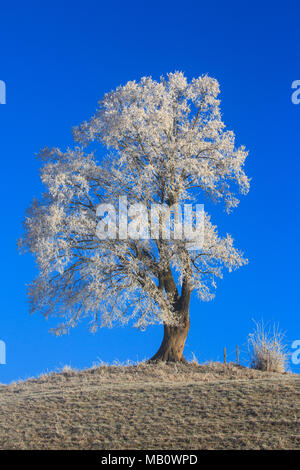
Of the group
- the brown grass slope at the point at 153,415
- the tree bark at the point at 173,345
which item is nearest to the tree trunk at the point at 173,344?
the tree bark at the point at 173,345

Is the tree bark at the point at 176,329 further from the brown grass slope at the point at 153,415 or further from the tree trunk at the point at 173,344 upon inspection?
the brown grass slope at the point at 153,415

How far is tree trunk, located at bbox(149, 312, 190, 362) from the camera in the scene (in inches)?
822

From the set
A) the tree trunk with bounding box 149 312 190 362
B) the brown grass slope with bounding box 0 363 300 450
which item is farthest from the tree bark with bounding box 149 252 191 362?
the brown grass slope with bounding box 0 363 300 450

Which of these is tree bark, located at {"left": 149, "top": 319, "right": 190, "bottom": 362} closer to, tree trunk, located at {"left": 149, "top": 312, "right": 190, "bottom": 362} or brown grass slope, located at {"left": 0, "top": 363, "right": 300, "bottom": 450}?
tree trunk, located at {"left": 149, "top": 312, "right": 190, "bottom": 362}

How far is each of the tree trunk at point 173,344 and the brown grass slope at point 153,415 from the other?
115 inches

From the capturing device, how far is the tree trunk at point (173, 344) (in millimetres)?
20891

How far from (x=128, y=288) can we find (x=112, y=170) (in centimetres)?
467

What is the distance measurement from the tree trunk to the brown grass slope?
9.62ft

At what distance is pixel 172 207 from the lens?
20.6 m

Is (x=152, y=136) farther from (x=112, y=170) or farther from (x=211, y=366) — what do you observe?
(x=211, y=366)

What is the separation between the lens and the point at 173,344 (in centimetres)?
2095

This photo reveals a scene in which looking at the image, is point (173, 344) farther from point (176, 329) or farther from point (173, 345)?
point (176, 329)

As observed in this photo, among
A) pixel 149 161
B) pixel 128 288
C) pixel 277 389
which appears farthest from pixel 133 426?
pixel 149 161

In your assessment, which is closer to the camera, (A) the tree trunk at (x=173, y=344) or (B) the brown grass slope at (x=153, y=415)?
(B) the brown grass slope at (x=153, y=415)
